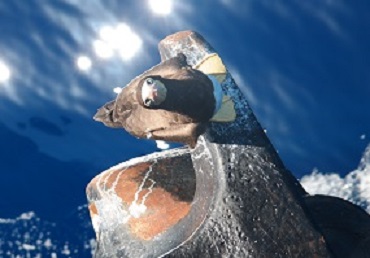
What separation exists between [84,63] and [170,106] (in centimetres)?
618

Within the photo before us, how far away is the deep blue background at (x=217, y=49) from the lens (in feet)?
26.3

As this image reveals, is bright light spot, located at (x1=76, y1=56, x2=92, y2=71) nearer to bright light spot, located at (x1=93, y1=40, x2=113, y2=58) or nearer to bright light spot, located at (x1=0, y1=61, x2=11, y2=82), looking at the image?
bright light spot, located at (x1=93, y1=40, x2=113, y2=58)

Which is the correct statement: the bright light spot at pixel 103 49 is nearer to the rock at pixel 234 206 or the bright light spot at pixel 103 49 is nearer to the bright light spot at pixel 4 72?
the bright light spot at pixel 4 72

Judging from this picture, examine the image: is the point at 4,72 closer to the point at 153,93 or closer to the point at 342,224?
the point at 342,224

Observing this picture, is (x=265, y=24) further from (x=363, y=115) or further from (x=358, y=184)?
(x=358, y=184)

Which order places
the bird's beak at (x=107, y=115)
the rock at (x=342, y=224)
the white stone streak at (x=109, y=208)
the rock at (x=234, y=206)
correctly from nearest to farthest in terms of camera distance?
1. the bird's beak at (x=107, y=115)
2. the rock at (x=234, y=206)
3. the rock at (x=342, y=224)
4. the white stone streak at (x=109, y=208)

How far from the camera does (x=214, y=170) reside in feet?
10.4

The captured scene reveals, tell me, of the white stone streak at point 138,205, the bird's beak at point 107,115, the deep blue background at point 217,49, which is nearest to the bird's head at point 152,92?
the bird's beak at point 107,115

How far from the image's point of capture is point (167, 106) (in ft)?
8.52

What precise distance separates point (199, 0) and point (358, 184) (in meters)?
2.70

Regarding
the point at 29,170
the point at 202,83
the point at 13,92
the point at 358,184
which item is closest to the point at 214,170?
the point at 202,83

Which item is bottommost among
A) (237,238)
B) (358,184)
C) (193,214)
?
(237,238)

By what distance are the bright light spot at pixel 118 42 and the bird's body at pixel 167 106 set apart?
525 cm

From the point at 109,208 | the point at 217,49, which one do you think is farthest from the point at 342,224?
the point at 217,49
